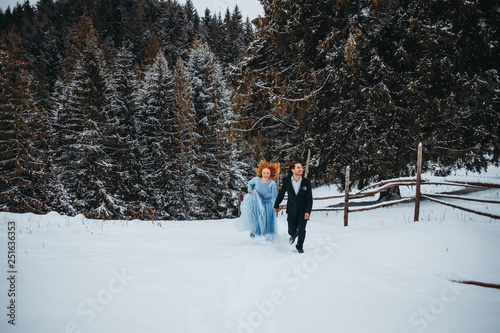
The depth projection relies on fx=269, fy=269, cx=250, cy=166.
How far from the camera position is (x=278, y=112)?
409 inches

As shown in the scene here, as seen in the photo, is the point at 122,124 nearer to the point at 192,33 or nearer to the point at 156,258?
the point at 156,258

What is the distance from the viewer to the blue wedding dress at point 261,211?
6293 mm

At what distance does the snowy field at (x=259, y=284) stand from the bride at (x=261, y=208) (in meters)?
0.42

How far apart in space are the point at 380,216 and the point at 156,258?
7244 mm

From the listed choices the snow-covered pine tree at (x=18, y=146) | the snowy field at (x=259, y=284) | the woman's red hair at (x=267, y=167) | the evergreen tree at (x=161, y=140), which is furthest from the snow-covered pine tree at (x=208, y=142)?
the snowy field at (x=259, y=284)

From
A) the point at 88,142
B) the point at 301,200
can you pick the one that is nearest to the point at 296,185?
the point at 301,200

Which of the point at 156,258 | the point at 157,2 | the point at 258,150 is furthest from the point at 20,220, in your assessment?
the point at 157,2

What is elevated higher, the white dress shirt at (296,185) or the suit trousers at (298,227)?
the white dress shirt at (296,185)

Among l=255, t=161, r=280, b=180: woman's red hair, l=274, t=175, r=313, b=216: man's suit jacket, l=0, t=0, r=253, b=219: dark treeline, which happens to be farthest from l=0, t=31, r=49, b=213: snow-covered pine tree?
l=274, t=175, r=313, b=216: man's suit jacket

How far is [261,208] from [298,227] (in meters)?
1.08

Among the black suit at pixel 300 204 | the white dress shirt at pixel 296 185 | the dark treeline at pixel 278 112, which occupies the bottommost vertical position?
the black suit at pixel 300 204

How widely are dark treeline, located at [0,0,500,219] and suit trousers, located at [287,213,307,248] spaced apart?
15.5 feet

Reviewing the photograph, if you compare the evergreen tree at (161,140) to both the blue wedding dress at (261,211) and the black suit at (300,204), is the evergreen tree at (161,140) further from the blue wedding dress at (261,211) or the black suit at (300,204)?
the black suit at (300,204)

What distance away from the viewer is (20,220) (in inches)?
324
